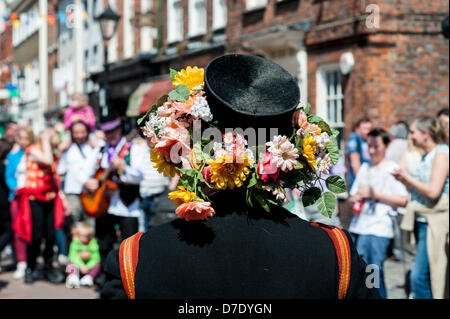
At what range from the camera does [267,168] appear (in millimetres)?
2234

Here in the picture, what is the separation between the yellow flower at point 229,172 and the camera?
221cm

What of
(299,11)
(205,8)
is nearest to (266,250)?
(299,11)

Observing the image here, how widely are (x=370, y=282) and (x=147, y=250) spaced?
689 mm

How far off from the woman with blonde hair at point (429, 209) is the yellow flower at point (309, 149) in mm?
3789

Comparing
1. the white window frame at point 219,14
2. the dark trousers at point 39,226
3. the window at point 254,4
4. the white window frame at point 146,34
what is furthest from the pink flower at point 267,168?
the white window frame at point 146,34

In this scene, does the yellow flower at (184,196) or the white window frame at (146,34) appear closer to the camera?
the yellow flower at (184,196)

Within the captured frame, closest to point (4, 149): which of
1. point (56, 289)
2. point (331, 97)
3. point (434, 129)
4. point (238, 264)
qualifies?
point (56, 289)

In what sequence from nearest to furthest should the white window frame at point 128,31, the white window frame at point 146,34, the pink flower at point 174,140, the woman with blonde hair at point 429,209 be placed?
1. the pink flower at point 174,140
2. the woman with blonde hair at point 429,209
3. the white window frame at point 146,34
4. the white window frame at point 128,31

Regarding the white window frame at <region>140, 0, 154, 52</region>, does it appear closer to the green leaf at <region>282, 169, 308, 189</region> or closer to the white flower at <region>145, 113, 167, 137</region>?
the white flower at <region>145, 113, 167, 137</region>

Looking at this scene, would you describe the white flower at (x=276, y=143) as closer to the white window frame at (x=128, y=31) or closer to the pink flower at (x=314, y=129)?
the pink flower at (x=314, y=129)

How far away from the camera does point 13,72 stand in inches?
1721

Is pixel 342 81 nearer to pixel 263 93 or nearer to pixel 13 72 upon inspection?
pixel 263 93

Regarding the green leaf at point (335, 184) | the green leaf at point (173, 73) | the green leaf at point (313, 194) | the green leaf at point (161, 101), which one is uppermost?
the green leaf at point (173, 73)

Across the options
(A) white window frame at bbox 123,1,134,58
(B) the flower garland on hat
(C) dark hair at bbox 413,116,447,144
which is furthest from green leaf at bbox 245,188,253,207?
(A) white window frame at bbox 123,1,134,58
